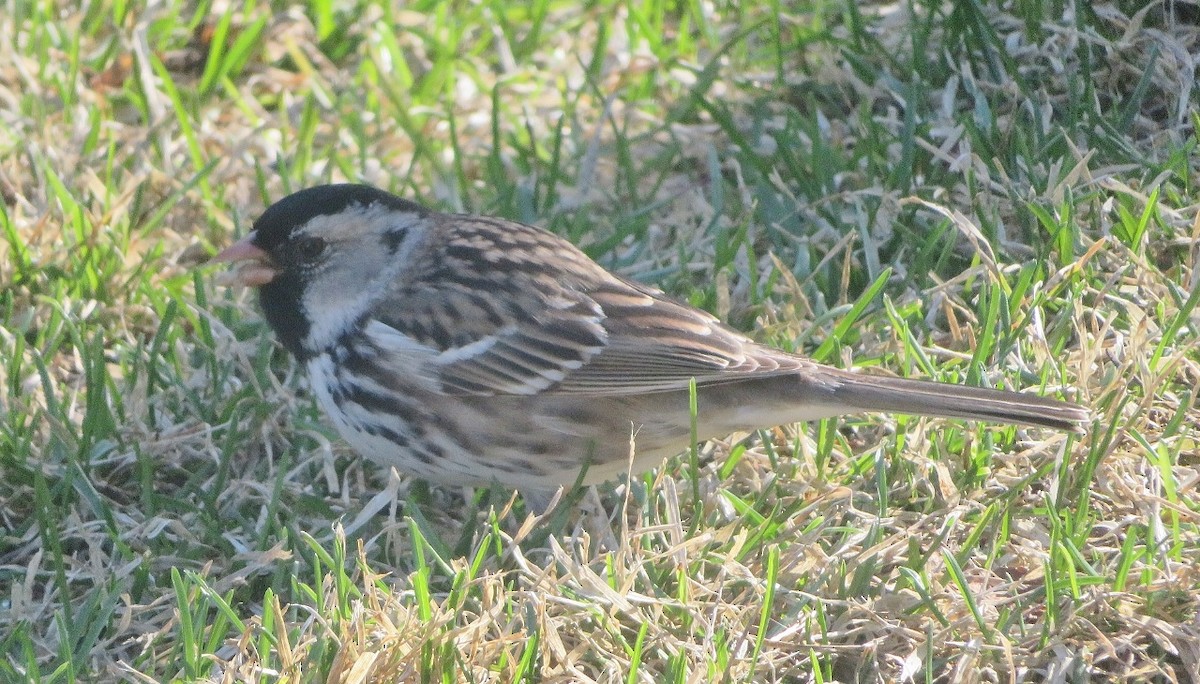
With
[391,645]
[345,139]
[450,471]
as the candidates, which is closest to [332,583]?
[391,645]

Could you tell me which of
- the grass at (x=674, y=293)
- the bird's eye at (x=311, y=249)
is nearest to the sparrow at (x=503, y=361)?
the bird's eye at (x=311, y=249)

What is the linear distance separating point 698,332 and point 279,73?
117 inches

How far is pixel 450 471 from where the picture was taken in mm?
4090

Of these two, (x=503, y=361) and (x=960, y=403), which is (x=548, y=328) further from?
(x=960, y=403)

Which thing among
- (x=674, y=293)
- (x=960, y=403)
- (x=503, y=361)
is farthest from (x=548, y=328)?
(x=960, y=403)

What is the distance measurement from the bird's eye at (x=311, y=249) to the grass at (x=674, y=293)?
1.54 ft

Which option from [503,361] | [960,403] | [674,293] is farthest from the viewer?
[674,293]

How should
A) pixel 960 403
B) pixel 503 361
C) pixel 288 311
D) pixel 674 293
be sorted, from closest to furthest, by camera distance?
1. pixel 960 403
2. pixel 503 361
3. pixel 288 311
4. pixel 674 293

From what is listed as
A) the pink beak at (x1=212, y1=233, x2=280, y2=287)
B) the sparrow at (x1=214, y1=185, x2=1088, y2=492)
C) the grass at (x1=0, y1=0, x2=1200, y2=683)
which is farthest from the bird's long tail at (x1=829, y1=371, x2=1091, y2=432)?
the pink beak at (x1=212, y1=233, x2=280, y2=287)

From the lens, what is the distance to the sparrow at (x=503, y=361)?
407cm

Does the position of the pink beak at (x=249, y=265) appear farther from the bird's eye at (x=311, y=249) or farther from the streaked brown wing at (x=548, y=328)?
the streaked brown wing at (x=548, y=328)

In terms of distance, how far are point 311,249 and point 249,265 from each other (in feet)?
0.61

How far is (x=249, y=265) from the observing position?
173 inches

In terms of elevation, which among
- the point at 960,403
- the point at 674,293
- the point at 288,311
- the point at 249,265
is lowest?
the point at 674,293
